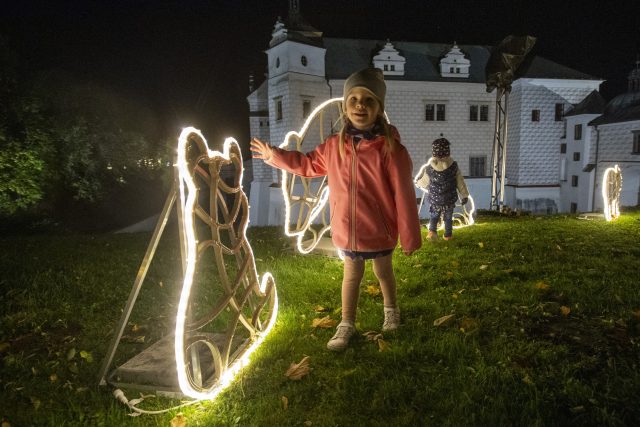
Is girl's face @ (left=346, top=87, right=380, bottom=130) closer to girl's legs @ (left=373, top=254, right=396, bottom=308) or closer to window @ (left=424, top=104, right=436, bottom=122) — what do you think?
girl's legs @ (left=373, top=254, right=396, bottom=308)

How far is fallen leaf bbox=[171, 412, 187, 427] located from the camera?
2760 mm

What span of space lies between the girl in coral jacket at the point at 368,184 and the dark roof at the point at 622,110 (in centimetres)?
2920

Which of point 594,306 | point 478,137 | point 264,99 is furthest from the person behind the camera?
point 264,99

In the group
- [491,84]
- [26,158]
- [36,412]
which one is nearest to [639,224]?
[491,84]

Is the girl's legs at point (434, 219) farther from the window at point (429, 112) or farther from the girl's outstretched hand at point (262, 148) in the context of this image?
the window at point (429, 112)

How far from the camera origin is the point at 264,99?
Answer: 3381 centimetres

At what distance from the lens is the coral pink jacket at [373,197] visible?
136 inches

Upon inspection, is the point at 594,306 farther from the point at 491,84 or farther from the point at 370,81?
the point at 491,84

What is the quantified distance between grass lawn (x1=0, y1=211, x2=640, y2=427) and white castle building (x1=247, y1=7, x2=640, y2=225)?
2227cm

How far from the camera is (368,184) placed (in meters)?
3.51

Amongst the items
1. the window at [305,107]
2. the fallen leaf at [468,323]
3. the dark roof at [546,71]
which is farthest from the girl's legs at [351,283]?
the dark roof at [546,71]

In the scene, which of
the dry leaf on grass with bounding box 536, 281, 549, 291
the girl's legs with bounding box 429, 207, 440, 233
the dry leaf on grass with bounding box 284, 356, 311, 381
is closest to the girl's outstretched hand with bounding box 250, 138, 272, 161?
the dry leaf on grass with bounding box 284, 356, 311, 381

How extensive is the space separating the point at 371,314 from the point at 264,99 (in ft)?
104

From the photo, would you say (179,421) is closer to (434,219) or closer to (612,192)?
(434,219)
